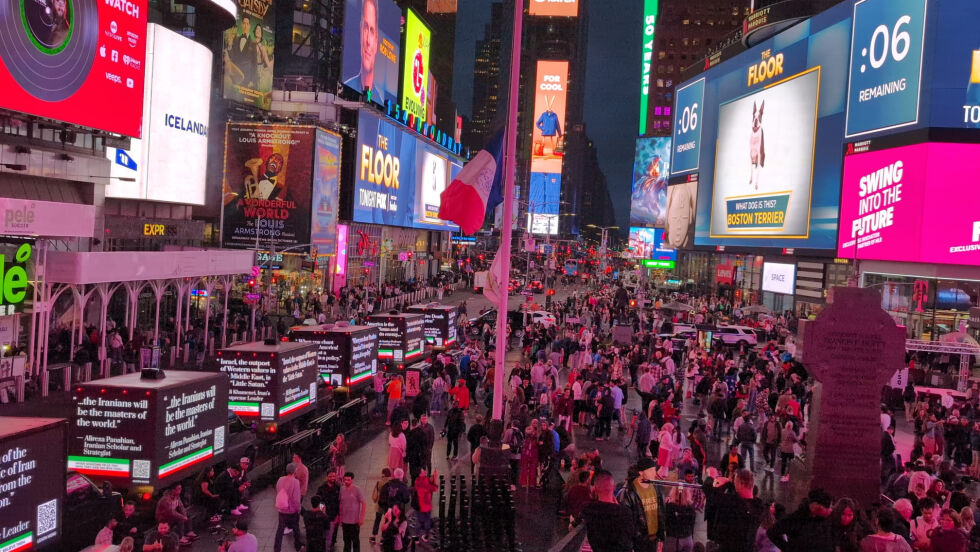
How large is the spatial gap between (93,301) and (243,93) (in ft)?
93.1

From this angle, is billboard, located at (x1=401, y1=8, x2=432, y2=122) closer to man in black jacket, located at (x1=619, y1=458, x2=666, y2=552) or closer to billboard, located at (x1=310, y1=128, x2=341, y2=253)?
billboard, located at (x1=310, y1=128, x2=341, y2=253)

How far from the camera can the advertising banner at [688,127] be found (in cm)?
7306

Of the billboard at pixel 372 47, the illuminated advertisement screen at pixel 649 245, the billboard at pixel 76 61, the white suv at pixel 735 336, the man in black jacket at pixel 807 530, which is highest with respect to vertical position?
the billboard at pixel 372 47

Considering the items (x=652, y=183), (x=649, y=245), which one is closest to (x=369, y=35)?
(x=649, y=245)

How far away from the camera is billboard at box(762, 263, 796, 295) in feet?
182

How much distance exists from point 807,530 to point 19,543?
880cm

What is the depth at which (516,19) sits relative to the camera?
13.0m

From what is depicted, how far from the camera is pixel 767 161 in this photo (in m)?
56.5

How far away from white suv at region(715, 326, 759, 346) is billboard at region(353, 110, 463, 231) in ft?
105

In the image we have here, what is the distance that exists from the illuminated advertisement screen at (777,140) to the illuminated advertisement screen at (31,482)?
45.4m

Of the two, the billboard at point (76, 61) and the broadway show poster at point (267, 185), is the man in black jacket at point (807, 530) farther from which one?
the broadway show poster at point (267, 185)

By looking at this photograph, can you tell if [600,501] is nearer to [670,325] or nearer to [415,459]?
[415,459]

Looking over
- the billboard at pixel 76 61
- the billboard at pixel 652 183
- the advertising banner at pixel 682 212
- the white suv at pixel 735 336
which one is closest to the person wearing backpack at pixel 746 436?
the white suv at pixel 735 336

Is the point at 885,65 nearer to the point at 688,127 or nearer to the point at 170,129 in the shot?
the point at 688,127
